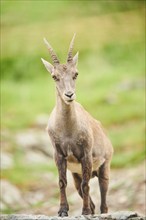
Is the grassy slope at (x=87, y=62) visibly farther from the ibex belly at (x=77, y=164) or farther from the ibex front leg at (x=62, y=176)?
the ibex front leg at (x=62, y=176)

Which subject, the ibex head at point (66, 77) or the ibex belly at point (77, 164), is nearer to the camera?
the ibex head at point (66, 77)

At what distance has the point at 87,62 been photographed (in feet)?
160

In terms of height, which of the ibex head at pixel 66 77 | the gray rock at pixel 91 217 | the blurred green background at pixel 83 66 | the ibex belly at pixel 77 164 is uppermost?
the blurred green background at pixel 83 66

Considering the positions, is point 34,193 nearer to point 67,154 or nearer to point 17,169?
point 17,169

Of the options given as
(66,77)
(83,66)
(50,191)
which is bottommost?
(50,191)

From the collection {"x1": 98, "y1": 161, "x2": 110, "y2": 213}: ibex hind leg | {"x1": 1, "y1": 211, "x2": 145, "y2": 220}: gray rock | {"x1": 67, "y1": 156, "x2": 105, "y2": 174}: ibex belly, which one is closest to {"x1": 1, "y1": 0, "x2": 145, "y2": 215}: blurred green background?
{"x1": 98, "y1": 161, "x2": 110, "y2": 213}: ibex hind leg

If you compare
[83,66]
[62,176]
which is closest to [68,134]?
[62,176]

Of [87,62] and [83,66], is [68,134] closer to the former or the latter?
[83,66]

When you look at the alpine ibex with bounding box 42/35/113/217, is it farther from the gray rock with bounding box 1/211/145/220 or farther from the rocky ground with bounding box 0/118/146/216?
the rocky ground with bounding box 0/118/146/216

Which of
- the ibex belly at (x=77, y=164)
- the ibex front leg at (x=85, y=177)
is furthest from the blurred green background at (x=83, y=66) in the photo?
the ibex front leg at (x=85, y=177)

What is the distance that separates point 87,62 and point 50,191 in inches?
1045

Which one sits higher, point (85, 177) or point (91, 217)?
point (85, 177)

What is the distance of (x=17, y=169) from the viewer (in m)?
24.8

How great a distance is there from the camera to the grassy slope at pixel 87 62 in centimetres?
3262
